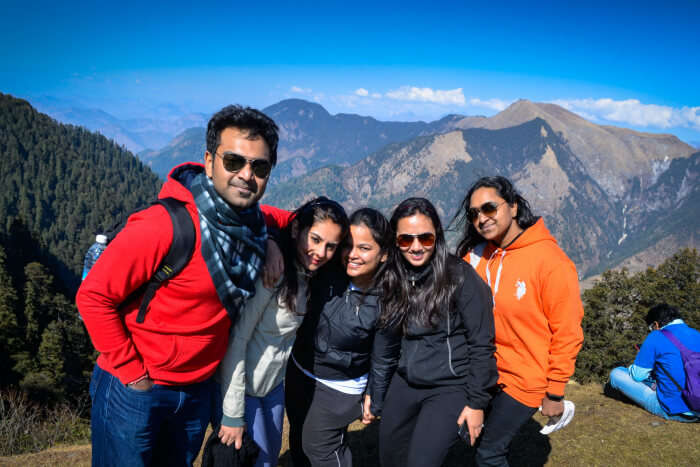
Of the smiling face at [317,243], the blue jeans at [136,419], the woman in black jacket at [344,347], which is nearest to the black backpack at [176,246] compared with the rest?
the blue jeans at [136,419]

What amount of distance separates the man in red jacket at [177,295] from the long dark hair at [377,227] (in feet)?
3.32

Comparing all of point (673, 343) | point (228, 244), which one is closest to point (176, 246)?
point (228, 244)

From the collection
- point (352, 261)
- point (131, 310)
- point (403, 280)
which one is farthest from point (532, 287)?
point (131, 310)

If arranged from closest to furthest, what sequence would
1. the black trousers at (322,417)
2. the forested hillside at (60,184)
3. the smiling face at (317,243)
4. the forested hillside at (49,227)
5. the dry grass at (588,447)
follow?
1. the smiling face at (317,243)
2. the black trousers at (322,417)
3. the dry grass at (588,447)
4. the forested hillside at (49,227)
5. the forested hillside at (60,184)

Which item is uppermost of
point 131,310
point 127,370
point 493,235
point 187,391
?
point 493,235

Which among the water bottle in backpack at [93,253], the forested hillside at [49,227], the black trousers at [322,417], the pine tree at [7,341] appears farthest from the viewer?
the forested hillside at [49,227]

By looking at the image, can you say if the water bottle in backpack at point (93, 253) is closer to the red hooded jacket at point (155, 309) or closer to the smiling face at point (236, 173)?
the red hooded jacket at point (155, 309)

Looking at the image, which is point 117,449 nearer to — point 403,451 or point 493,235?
point 403,451

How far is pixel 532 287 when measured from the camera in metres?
3.79

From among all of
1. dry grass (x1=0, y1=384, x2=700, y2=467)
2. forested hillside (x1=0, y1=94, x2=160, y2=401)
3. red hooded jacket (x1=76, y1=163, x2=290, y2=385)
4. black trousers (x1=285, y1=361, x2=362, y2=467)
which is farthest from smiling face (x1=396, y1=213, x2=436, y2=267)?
forested hillside (x1=0, y1=94, x2=160, y2=401)

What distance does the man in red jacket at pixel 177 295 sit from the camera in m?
2.61

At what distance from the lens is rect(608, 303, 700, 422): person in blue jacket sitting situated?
6480 mm

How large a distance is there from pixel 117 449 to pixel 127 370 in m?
0.78

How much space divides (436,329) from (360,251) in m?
1.12
